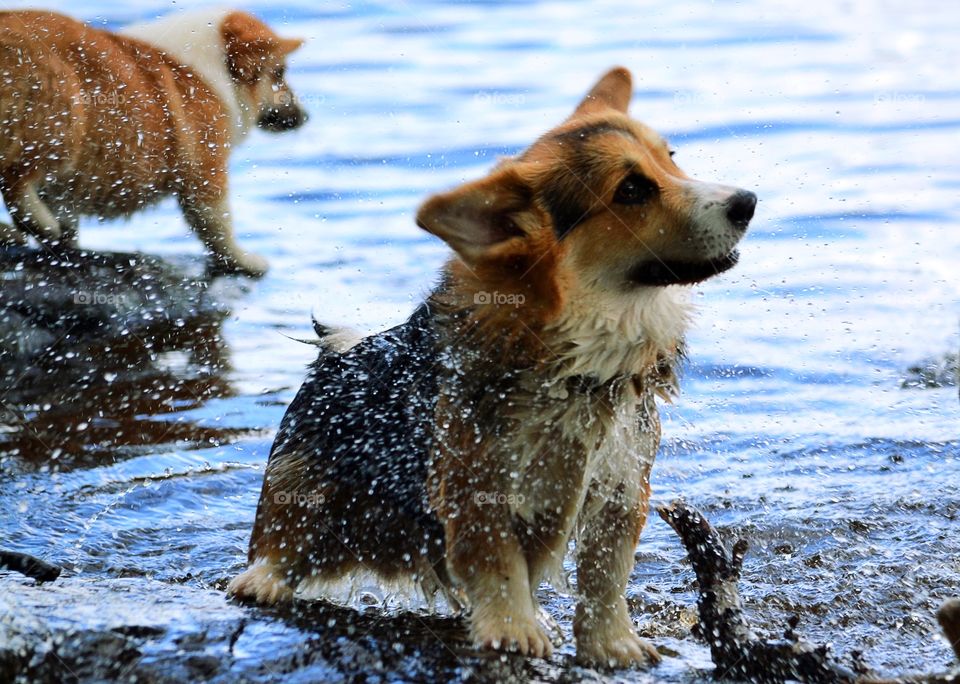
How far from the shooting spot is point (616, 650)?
3824 millimetres

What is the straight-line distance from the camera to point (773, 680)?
349cm

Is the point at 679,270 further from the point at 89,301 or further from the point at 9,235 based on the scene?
the point at 9,235

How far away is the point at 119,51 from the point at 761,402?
172 inches

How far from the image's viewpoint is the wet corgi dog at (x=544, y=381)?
370 centimetres

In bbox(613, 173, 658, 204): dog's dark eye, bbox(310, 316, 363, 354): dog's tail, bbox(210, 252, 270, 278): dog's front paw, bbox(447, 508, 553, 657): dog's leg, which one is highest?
bbox(613, 173, 658, 204): dog's dark eye

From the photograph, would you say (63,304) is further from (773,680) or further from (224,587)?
(773,680)

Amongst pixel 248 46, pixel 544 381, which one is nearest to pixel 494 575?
pixel 544 381

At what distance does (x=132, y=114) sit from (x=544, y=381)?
456 cm

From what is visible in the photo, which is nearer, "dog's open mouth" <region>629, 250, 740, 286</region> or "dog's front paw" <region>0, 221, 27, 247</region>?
"dog's open mouth" <region>629, 250, 740, 286</region>

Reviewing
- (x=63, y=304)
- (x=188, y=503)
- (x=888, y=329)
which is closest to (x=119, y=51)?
(x=63, y=304)

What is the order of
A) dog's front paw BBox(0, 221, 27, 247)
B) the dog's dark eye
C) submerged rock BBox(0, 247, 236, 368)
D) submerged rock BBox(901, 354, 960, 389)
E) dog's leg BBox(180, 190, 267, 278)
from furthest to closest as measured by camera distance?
dog's leg BBox(180, 190, 267, 278)
dog's front paw BBox(0, 221, 27, 247)
submerged rock BBox(0, 247, 236, 368)
submerged rock BBox(901, 354, 960, 389)
the dog's dark eye

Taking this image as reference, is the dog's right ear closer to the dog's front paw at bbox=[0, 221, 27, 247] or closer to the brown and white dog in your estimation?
the brown and white dog

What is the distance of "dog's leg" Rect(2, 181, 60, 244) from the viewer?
726cm

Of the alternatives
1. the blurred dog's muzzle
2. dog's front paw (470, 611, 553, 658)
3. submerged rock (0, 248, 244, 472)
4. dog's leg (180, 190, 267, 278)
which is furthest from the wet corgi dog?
the blurred dog's muzzle
